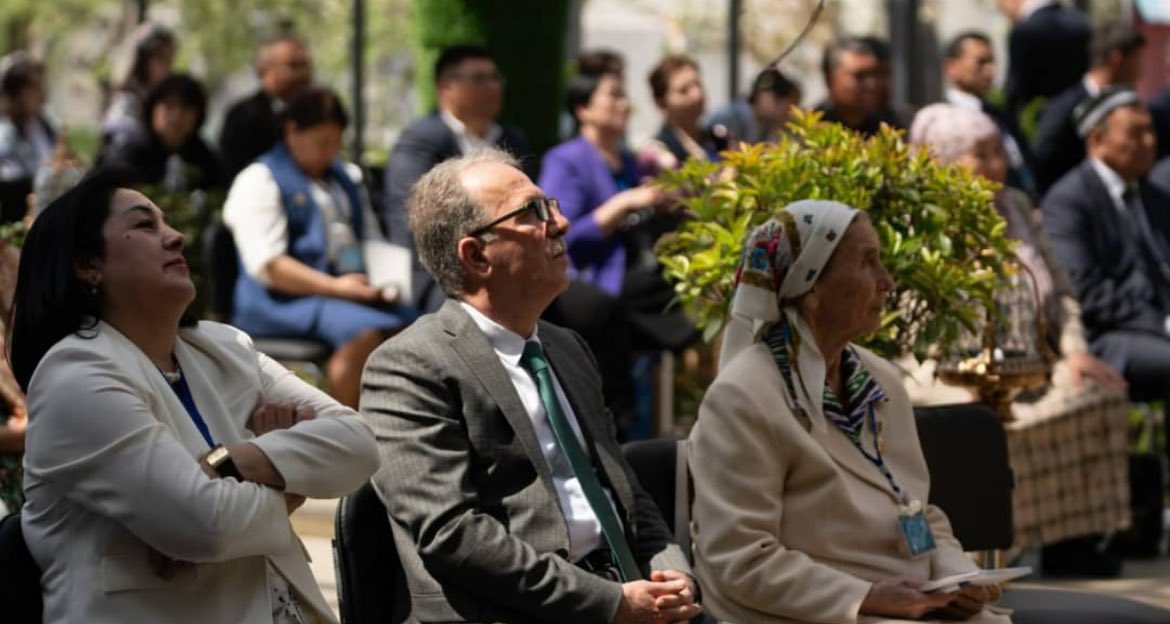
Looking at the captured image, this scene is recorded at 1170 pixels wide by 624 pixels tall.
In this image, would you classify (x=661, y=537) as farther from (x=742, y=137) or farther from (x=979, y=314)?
(x=742, y=137)

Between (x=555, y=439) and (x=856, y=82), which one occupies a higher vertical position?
(x=856, y=82)

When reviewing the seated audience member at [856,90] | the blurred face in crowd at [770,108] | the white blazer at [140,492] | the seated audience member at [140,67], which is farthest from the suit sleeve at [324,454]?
the seated audience member at [140,67]

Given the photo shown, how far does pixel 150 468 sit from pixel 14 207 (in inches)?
295

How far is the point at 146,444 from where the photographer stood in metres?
4.04

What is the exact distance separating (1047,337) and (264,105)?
15.9 feet

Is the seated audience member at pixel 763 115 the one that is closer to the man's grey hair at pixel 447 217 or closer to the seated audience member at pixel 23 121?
the seated audience member at pixel 23 121

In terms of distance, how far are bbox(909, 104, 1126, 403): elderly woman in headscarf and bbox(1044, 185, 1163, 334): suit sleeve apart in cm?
43

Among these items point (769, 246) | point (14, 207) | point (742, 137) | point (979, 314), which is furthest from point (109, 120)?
point (769, 246)

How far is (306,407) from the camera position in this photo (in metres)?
4.41

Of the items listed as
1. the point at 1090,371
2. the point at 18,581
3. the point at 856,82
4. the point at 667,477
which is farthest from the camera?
the point at 856,82

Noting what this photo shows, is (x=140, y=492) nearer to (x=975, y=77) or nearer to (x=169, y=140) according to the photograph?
(x=975, y=77)

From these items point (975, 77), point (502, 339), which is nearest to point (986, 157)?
point (975, 77)

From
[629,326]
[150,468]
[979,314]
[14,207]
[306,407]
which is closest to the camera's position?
[150,468]

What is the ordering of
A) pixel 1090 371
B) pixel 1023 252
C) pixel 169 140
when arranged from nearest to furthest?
pixel 1023 252 → pixel 1090 371 → pixel 169 140
